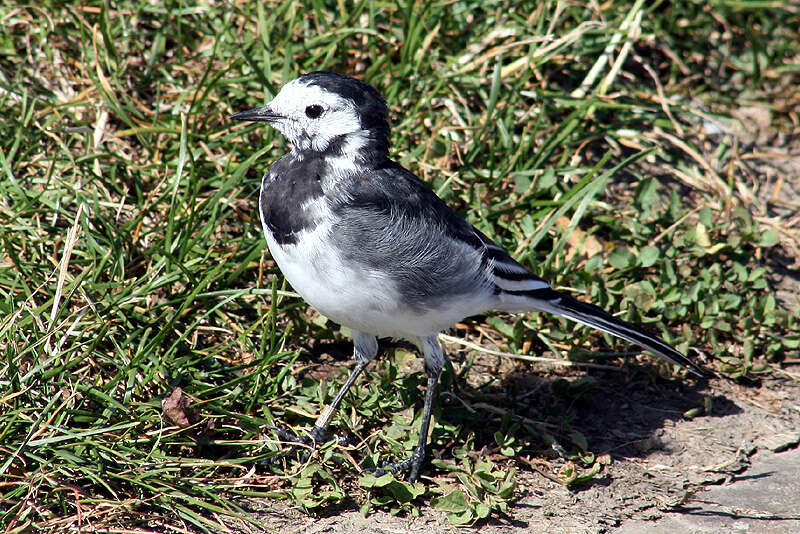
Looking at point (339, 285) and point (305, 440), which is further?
point (305, 440)

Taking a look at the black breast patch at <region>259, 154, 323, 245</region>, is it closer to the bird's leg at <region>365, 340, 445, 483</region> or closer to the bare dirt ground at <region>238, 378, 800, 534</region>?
the bird's leg at <region>365, 340, 445, 483</region>

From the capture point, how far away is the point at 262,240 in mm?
4598

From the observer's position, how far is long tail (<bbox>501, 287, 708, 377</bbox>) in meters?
4.18

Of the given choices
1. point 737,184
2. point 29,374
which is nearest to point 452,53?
point 737,184

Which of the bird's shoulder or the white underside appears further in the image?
the bird's shoulder

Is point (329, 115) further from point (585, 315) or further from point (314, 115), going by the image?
point (585, 315)

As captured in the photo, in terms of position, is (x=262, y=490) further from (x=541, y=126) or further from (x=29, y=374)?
(x=541, y=126)

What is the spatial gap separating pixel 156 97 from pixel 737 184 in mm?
3716

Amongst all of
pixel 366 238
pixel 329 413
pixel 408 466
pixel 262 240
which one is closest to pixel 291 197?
pixel 366 238

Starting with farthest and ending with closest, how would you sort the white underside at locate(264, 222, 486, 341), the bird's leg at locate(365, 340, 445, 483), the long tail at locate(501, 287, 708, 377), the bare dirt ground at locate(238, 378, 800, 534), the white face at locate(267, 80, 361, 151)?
1. the long tail at locate(501, 287, 708, 377)
2. the bird's leg at locate(365, 340, 445, 483)
3. the white face at locate(267, 80, 361, 151)
4. the bare dirt ground at locate(238, 378, 800, 534)
5. the white underside at locate(264, 222, 486, 341)

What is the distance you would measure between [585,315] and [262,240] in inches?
66.6

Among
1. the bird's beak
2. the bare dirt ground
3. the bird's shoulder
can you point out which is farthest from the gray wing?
the bare dirt ground

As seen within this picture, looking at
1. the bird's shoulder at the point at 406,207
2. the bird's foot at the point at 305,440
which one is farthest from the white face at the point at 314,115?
the bird's foot at the point at 305,440

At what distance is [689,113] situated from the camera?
5.99m
